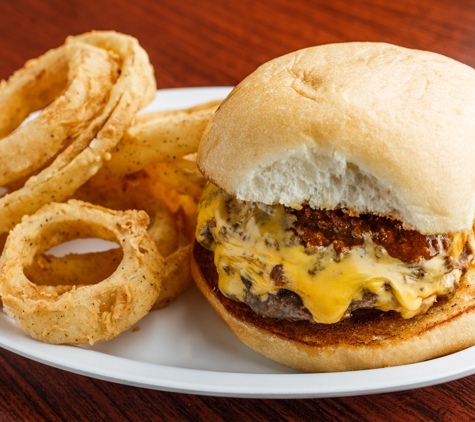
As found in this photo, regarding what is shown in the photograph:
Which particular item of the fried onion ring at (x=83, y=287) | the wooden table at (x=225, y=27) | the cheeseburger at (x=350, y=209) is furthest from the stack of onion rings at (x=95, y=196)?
the wooden table at (x=225, y=27)

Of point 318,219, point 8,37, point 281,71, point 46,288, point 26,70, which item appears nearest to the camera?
point 318,219

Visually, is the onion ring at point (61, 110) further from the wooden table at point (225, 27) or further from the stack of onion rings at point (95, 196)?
the wooden table at point (225, 27)

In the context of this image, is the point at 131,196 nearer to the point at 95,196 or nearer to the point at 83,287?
the point at 95,196

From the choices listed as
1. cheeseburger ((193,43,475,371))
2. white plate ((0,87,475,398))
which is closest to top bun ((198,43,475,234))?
cheeseburger ((193,43,475,371))

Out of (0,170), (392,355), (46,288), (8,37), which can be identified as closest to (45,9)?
(8,37)

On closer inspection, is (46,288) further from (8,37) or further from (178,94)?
(8,37)

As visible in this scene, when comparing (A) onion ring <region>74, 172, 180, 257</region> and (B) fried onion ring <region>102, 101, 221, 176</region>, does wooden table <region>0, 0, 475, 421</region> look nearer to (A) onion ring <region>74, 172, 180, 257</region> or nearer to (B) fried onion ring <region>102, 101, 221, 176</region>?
(A) onion ring <region>74, 172, 180, 257</region>
